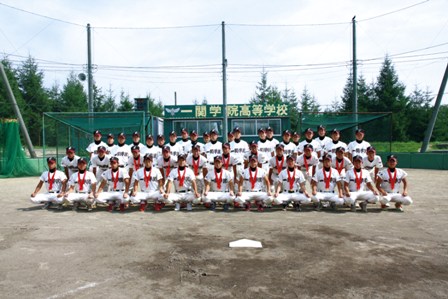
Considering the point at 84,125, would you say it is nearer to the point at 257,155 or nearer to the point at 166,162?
the point at 166,162

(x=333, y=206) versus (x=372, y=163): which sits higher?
(x=372, y=163)

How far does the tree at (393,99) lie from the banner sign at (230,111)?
19.6 meters

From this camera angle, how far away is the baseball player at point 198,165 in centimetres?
891

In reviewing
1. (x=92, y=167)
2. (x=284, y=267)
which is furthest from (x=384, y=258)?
(x=92, y=167)

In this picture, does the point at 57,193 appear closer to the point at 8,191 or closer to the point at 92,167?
the point at 92,167

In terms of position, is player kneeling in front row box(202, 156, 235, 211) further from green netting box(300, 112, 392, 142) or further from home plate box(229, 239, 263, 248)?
green netting box(300, 112, 392, 142)

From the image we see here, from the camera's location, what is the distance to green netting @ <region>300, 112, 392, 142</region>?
655 inches

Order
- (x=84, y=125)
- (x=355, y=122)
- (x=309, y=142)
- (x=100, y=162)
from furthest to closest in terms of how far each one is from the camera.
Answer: (x=355, y=122) → (x=84, y=125) → (x=309, y=142) → (x=100, y=162)

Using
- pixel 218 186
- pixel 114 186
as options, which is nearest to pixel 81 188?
pixel 114 186

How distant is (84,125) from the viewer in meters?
15.4

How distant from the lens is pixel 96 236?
5.92 m

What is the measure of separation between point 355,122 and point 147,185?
12.3 metres

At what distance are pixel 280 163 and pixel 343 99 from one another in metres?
41.2

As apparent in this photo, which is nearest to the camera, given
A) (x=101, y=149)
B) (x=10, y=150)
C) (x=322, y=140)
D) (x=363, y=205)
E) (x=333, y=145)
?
(x=363, y=205)
